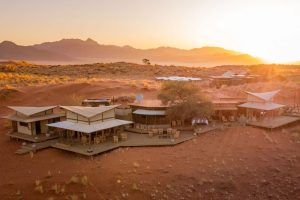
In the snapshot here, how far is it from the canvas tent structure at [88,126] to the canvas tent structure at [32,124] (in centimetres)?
105

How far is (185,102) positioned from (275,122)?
23.2ft

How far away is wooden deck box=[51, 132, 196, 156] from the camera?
20969 mm

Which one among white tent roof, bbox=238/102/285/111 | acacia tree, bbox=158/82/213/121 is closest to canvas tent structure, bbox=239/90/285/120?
white tent roof, bbox=238/102/285/111

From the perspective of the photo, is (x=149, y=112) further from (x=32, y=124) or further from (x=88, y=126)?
(x=32, y=124)

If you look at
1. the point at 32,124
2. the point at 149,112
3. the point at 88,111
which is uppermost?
the point at 88,111

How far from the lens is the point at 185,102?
26.3 m

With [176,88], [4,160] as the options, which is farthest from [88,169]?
[176,88]

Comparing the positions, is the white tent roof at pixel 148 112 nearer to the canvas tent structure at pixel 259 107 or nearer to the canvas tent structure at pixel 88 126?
the canvas tent structure at pixel 88 126

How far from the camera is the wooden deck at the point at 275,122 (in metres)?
25.9

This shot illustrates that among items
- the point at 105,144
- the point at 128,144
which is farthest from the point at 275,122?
the point at 105,144

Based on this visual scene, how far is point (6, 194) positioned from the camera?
56.7ft

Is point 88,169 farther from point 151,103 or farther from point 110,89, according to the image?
point 110,89

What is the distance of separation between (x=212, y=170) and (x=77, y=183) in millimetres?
7388

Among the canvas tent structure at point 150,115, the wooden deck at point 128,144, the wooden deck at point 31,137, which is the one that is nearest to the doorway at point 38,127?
the wooden deck at point 31,137
